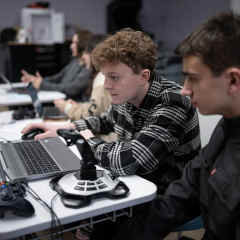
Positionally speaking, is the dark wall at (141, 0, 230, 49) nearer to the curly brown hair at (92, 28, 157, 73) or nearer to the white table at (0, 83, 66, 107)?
the white table at (0, 83, 66, 107)

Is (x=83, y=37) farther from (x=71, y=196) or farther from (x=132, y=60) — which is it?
(x=71, y=196)

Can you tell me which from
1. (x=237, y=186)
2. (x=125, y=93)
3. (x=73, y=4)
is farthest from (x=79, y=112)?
(x=73, y=4)

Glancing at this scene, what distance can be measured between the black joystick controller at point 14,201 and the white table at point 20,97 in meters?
1.55

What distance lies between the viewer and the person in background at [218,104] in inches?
35.2

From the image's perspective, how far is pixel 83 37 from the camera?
10.3 ft

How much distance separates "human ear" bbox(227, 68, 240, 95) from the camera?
2.88 ft

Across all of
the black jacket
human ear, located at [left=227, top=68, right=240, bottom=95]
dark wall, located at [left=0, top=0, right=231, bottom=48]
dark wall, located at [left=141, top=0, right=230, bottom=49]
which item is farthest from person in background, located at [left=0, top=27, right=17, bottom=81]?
human ear, located at [left=227, top=68, right=240, bottom=95]

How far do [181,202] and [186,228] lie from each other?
327 millimetres

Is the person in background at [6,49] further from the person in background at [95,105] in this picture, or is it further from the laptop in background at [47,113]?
the person in background at [95,105]

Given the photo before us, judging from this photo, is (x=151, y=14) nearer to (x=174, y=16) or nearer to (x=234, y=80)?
(x=174, y=16)

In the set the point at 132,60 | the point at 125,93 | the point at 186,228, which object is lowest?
the point at 186,228

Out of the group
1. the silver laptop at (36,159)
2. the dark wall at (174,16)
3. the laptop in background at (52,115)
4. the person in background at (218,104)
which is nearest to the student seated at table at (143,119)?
the silver laptop at (36,159)

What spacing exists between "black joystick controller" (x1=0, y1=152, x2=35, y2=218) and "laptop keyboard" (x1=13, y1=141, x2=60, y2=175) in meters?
0.12

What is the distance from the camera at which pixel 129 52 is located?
1392 mm
